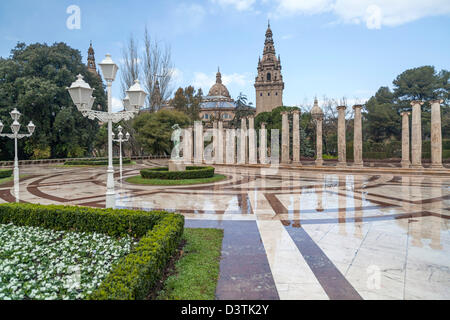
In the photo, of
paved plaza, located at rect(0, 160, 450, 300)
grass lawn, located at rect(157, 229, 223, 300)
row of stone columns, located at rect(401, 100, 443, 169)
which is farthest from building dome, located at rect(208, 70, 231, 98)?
grass lawn, located at rect(157, 229, 223, 300)

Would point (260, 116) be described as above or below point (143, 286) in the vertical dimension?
above

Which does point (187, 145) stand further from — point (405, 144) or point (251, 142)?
point (405, 144)

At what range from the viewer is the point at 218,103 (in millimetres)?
96375

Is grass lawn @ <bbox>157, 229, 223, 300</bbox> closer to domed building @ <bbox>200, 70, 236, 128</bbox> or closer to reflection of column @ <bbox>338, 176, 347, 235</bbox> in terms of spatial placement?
reflection of column @ <bbox>338, 176, 347, 235</bbox>

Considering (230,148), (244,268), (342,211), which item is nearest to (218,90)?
(230,148)

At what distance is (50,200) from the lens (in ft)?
34.9

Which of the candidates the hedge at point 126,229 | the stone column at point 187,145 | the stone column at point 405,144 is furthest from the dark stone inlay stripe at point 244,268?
the stone column at point 187,145

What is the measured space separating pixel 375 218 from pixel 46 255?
27.6 ft

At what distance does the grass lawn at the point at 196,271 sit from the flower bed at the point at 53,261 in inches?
43.1

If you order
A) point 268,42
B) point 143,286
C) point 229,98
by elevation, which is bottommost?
point 143,286

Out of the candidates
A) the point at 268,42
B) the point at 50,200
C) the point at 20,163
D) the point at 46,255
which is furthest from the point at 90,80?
the point at 268,42

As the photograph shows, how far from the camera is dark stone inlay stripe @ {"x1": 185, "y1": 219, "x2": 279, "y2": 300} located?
3.85 meters

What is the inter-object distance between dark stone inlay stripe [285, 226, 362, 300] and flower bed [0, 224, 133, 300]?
11.2ft
